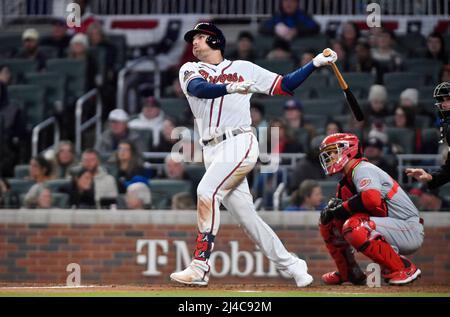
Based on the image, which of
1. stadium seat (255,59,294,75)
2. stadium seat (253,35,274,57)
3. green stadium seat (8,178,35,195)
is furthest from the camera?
stadium seat (253,35,274,57)

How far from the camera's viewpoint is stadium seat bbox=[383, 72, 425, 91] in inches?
545

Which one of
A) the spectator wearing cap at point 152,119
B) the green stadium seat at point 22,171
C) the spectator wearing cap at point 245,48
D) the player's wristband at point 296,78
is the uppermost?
the spectator wearing cap at point 245,48

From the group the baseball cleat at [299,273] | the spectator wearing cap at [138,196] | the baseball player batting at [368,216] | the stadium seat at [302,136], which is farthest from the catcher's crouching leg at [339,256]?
the stadium seat at [302,136]

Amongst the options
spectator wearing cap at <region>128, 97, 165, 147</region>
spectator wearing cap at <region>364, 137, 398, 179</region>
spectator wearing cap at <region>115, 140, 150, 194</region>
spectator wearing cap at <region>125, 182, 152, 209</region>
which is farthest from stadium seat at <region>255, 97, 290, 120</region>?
spectator wearing cap at <region>125, 182, 152, 209</region>

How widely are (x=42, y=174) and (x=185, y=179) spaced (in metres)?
1.58

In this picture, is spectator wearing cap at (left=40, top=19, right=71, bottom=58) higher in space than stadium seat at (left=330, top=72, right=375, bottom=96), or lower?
higher

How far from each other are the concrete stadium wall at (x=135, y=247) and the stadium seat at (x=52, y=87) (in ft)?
8.53

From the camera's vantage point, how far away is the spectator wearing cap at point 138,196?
12.2 m

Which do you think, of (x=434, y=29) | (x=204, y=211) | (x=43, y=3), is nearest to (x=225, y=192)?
(x=204, y=211)

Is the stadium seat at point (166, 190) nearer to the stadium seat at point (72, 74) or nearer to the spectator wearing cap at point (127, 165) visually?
the spectator wearing cap at point (127, 165)

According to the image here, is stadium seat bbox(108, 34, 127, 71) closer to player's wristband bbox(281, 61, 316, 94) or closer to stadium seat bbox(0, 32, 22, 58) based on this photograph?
stadium seat bbox(0, 32, 22, 58)

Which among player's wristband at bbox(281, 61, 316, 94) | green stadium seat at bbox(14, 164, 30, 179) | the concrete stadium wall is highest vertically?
player's wristband at bbox(281, 61, 316, 94)

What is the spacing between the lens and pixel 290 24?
14773mm

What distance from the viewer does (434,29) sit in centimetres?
1509
